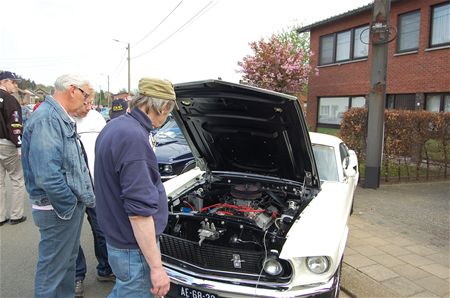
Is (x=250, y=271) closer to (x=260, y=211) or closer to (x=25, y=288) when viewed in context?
(x=260, y=211)

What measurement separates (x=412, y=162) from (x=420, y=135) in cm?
72

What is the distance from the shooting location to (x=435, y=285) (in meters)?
3.84

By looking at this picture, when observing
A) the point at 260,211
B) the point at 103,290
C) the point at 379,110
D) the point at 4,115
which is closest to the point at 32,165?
the point at 103,290

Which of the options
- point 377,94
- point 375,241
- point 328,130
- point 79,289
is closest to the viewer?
point 79,289

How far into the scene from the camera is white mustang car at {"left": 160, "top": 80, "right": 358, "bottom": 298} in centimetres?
279

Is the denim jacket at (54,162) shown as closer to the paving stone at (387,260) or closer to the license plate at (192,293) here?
the license plate at (192,293)

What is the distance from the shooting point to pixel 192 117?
3.87m

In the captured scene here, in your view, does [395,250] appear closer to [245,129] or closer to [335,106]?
[245,129]

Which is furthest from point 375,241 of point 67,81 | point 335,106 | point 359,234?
point 335,106

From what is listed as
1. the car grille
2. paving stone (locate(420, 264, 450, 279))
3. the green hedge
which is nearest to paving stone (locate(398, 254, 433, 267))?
paving stone (locate(420, 264, 450, 279))

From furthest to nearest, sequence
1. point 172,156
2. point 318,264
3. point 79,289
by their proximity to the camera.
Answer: point 172,156, point 79,289, point 318,264

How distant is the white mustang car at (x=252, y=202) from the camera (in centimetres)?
279

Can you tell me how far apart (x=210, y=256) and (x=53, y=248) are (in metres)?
1.19

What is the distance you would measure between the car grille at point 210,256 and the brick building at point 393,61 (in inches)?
406
